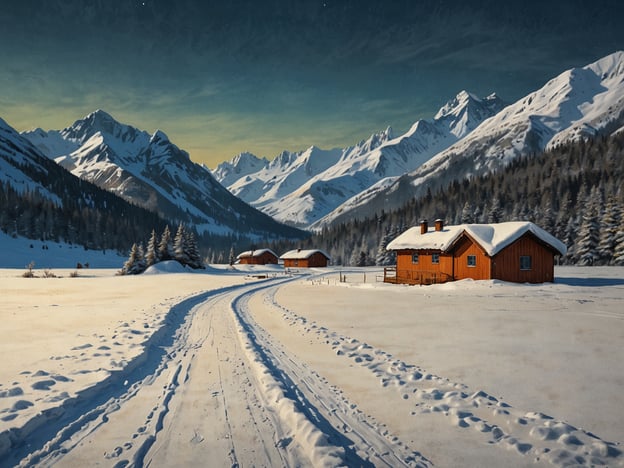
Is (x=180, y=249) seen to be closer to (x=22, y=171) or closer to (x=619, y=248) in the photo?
(x=619, y=248)

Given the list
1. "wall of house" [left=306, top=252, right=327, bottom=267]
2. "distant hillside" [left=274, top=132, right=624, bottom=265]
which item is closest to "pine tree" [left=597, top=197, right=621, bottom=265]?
"distant hillside" [left=274, top=132, right=624, bottom=265]

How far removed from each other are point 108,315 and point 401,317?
1348 cm

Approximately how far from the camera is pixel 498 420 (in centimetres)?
554

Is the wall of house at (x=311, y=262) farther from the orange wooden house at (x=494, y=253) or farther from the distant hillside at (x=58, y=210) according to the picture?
the distant hillside at (x=58, y=210)

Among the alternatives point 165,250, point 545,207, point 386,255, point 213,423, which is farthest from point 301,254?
point 213,423

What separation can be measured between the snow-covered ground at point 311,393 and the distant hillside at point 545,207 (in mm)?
50276

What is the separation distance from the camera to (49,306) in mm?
18750

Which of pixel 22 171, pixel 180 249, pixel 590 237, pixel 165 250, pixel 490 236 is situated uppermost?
pixel 22 171

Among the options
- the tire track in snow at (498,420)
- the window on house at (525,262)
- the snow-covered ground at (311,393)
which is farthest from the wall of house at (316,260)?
the tire track in snow at (498,420)

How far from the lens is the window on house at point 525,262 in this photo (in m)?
31.1

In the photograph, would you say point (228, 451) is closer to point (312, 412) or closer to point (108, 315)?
point (312, 412)

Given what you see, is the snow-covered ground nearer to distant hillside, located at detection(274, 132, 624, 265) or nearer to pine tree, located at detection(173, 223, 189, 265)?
pine tree, located at detection(173, 223, 189, 265)

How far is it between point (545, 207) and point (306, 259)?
186ft

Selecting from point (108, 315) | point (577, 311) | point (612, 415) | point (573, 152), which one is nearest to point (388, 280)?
point (577, 311)
